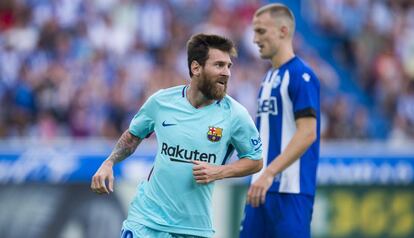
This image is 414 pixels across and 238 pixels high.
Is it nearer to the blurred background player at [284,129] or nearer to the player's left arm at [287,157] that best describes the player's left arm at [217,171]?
the player's left arm at [287,157]

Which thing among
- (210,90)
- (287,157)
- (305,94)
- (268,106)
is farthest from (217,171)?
(268,106)

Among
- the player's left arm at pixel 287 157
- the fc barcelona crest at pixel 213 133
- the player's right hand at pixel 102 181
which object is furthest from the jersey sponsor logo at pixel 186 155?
the player's left arm at pixel 287 157

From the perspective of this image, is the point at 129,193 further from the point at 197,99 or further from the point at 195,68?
the point at 195,68

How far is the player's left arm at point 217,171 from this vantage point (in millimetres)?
7066

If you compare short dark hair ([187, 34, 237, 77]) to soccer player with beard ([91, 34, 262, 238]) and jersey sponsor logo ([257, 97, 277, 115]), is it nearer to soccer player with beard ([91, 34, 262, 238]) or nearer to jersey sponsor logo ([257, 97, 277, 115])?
soccer player with beard ([91, 34, 262, 238])

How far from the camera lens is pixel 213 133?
7.32 meters

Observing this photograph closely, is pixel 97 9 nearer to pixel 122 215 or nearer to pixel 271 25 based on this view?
pixel 122 215

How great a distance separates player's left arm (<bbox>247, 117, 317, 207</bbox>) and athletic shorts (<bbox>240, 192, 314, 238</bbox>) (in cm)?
36

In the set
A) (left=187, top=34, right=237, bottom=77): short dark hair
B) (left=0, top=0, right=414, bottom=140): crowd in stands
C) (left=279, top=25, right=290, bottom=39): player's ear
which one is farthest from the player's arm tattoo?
(left=0, top=0, right=414, bottom=140): crowd in stands

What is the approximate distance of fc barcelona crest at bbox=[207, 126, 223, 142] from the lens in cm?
731

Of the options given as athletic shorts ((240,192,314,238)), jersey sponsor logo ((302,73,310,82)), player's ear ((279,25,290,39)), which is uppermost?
player's ear ((279,25,290,39))

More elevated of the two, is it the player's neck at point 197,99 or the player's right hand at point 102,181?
the player's neck at point 197,99

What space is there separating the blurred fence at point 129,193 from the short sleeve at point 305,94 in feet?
17.3

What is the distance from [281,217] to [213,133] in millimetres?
1550
